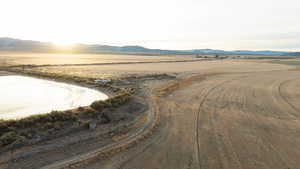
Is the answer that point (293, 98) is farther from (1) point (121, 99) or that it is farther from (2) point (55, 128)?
(2) point (55, 128)

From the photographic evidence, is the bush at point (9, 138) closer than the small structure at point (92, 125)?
Yes

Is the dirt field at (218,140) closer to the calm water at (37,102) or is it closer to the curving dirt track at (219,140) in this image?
the curving dirt track at (219,140)

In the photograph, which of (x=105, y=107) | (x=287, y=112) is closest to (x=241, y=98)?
(x=287, y=112)

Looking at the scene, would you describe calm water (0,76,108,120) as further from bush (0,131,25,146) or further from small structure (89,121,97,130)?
small structure (89,121,97,130)

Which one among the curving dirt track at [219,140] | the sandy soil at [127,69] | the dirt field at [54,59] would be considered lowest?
the curving dirt track at [219,140]

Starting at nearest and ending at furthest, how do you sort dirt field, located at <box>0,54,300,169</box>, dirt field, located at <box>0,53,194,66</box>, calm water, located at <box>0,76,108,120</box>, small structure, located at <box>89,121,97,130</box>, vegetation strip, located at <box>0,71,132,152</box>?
dirt field, located at <box>0,54,300,169</box> → vegetation strip, located at <box>0,71,132,152</box> → small structure, located at <box>89,121,97,130</box> → calm water, located at <box>0,76,108,120</box> → dirt field, located at <box>0,53,194,66</box>

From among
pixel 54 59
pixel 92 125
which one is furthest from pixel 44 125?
pixel 54 59

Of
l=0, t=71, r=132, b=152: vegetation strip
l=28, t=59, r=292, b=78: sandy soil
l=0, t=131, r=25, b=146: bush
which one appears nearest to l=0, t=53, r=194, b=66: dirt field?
l=28, t=59, r=292, b=78: sandy soil

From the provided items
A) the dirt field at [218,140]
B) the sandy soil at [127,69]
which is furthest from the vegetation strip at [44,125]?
the sandy soil at [127,69]

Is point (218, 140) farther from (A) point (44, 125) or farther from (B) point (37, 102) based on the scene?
(B) point (37, 102)
